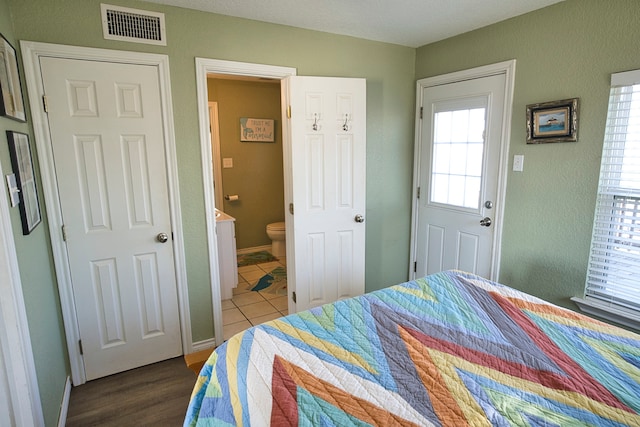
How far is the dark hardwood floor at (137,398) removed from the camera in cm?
200

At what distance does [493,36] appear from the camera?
8.63 feet

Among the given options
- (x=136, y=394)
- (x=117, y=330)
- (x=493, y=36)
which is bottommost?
(x=136, y=394)

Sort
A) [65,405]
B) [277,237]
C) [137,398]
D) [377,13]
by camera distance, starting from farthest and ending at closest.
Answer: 1. [277,237]
2. [377,13]
3. [137,398]
4. [65,405]

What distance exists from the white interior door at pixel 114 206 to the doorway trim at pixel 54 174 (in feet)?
0.11

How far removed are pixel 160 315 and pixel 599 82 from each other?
321 cm

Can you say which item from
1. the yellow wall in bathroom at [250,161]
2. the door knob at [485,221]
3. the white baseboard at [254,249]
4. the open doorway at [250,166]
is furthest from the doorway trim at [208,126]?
the white baseboard at [254,249]

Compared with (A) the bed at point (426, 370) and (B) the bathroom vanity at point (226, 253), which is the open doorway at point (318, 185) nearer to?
(B) the bathroom vanity at point (226, 253)

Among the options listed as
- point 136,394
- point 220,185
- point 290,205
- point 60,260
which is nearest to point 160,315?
point 136,394

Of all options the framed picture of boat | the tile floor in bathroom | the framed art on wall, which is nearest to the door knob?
the framed picture of boat

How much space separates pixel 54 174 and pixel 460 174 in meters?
2.92

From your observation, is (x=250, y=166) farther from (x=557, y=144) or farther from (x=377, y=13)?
(x=557, y=144)

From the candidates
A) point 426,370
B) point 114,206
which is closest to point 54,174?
point 114,206

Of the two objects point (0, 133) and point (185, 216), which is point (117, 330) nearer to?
point (185, 216)

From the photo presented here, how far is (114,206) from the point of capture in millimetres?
2273
